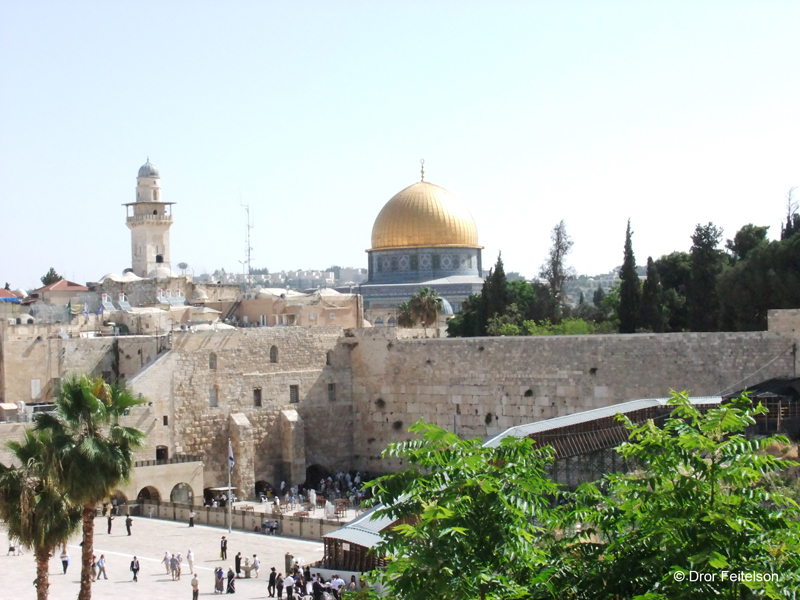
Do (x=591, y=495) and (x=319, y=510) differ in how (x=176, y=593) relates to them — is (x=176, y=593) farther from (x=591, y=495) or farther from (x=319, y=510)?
(x=591, y=495)

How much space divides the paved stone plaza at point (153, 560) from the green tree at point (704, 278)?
14.1 m

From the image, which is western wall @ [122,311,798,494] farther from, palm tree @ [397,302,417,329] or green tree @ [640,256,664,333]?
palm tree @ [397,302,417,329]

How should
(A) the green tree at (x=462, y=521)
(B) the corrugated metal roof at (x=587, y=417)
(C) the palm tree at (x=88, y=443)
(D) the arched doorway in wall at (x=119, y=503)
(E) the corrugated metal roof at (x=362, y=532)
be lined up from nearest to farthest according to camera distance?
(A) the green tree at (x=462, y=521) < (C) the palm tree at (x=88, y=443) < (E) the corrugated metal roof at (x=362, y=532) < (B) the corrugated metal roof at (x=587, y=417) < (D) the arched doorway in wall at (x=119, y=503)

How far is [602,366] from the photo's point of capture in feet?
80.6

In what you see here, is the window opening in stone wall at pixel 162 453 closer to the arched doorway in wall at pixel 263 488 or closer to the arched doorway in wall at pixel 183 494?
the arched doorway in wall at pixel 183 494

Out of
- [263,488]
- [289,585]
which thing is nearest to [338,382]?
[263,488]

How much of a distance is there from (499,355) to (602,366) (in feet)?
9.82

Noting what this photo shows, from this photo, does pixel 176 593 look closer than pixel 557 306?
Yes

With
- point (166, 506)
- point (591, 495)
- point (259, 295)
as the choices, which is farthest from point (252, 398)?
point (591, 495)

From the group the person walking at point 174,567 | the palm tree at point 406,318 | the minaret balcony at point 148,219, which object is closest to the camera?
the person walking at point 174,567

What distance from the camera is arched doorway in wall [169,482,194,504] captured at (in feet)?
84.6

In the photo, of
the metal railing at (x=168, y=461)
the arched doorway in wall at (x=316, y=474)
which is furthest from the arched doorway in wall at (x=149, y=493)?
the arched doorway in wall at (x=316, y=474)

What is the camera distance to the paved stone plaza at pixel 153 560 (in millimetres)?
16625

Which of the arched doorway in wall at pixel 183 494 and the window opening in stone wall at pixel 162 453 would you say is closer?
the arched doorway in wall at pixel 183 494
